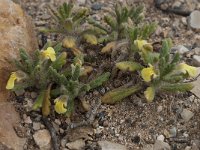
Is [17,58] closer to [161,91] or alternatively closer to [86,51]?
[86,51]

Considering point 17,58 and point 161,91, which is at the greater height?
point 17,58

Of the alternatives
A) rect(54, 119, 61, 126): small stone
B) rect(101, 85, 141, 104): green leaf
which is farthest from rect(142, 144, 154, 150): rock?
rect(54, 119, 61, 126): small stone

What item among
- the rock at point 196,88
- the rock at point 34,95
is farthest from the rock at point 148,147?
the rock at point 34,95

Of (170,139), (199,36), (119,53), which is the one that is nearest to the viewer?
(170,139)

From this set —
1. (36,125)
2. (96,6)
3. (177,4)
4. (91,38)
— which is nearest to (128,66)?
(91,38)

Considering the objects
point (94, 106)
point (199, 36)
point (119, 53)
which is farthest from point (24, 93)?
point (199, 36)

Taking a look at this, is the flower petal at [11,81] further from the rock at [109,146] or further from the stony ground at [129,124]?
the rock at [109,146]
